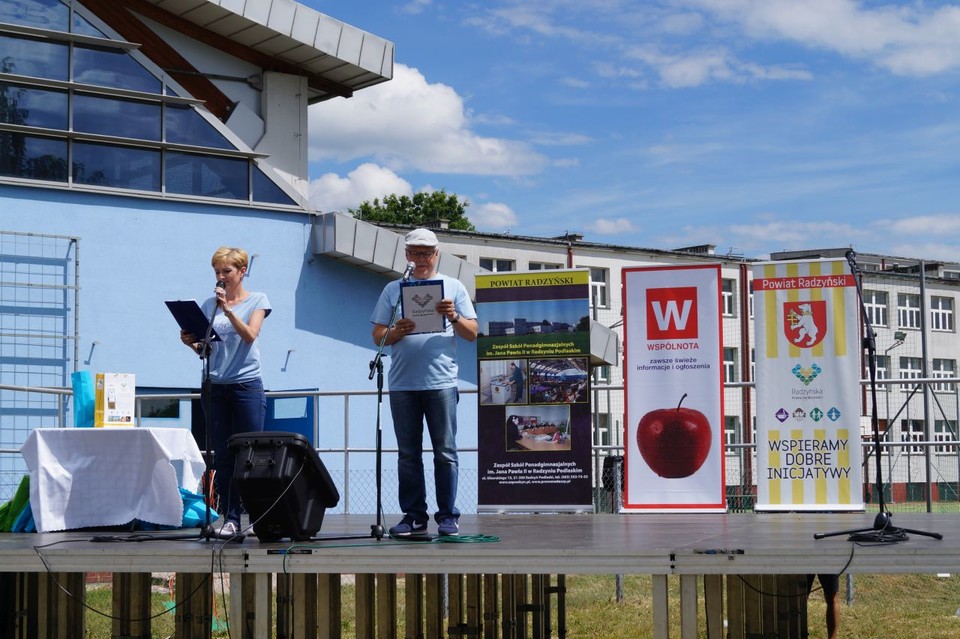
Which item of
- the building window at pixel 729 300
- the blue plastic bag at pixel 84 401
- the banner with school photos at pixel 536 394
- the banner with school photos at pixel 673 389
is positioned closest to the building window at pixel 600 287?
the building window at pixel 729 300

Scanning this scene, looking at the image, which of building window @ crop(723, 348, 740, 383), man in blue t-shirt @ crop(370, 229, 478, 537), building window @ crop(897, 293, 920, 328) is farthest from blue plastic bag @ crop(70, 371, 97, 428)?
building window @ crop(897, 293, 920, 328)

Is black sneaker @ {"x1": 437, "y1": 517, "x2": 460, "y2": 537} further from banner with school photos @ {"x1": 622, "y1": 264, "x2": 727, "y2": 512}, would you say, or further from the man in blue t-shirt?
banner with school photos @ {"x1": 622, "y1": 264, "x2": 727, "y2": 512}

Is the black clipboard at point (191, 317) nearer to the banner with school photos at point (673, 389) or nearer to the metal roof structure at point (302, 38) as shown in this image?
the banner with school photos at point (673, 389)

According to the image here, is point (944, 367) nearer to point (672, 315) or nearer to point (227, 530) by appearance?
point (672, 315)

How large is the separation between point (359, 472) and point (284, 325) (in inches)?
117

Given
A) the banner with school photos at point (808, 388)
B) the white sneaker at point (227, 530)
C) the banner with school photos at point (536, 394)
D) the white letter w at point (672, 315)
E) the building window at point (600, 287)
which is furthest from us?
the building window at point (600, 287)

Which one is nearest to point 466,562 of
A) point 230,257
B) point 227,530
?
point 227,530

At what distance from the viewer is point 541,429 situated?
38.1ft

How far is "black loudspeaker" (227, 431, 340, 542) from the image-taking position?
6660mm

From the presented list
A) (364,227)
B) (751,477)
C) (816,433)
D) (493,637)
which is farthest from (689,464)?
(364,227)

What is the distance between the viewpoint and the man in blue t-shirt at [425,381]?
692cm

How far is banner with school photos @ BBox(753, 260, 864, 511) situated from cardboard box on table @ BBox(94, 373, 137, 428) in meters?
5.75

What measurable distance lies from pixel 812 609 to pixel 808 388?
141 inches

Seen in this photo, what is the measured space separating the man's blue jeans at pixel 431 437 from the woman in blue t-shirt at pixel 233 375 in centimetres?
105
